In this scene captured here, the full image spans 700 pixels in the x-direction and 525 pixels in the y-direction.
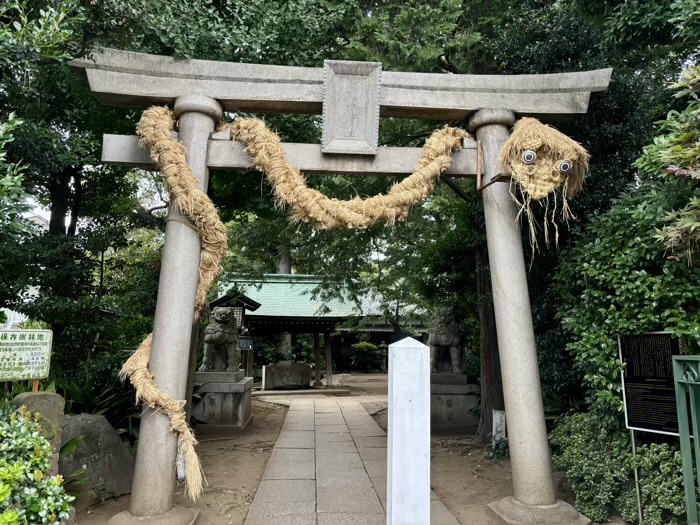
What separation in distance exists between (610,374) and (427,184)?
7.95 feet

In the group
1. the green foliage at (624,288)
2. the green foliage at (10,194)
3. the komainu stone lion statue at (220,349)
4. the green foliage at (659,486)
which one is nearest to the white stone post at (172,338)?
the green foliage at (10,194)

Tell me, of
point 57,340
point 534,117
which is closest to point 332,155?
point 534,117

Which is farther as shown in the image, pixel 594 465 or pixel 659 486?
pixel 594 465

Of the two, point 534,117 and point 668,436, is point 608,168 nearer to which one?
point 534,117

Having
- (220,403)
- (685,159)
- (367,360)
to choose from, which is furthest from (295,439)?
(367,360)

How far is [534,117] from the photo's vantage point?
194 inches

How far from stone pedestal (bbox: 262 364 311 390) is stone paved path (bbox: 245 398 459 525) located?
809 centimetres

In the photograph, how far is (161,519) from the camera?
3.85m

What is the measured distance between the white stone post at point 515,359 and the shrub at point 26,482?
340cm

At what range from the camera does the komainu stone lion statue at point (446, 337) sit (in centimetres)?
970

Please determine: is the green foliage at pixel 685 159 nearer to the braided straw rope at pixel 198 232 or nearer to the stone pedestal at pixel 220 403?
the braided straw rope at pixel 198 232

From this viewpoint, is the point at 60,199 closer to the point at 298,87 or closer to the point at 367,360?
the point at 298,87

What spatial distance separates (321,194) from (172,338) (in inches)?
73.7

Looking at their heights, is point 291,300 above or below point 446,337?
above
